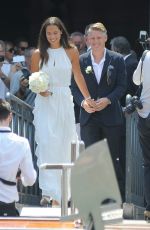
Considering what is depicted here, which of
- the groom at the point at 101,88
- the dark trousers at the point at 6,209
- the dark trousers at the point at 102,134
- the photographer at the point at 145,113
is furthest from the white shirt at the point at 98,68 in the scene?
the dark trousers at the point at 6,209

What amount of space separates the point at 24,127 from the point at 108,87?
1303mm

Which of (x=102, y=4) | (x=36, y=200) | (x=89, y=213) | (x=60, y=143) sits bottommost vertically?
(x=36, y=200)

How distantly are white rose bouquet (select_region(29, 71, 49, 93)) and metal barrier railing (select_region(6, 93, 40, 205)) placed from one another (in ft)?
1.22

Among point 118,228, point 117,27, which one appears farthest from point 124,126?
point 117,27

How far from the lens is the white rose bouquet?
9039 millimetres

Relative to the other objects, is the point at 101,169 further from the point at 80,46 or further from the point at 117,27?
the point at 117,27

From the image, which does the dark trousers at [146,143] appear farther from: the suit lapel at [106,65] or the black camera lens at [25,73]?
the black camera lens at [25,73]

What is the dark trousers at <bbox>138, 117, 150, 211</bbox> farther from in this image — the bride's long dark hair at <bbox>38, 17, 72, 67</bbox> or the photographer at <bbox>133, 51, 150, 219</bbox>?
the bride's long dark hair at <bbox>38, 17, 72, 67</bbox>

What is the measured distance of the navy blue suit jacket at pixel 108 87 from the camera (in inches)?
363

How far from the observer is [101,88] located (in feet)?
30.4

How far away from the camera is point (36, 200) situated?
1042 cm

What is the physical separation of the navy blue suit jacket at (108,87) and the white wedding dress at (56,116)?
160 millimetres

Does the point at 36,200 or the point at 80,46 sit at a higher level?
the point at 80,46

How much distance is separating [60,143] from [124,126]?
2.56 feet
